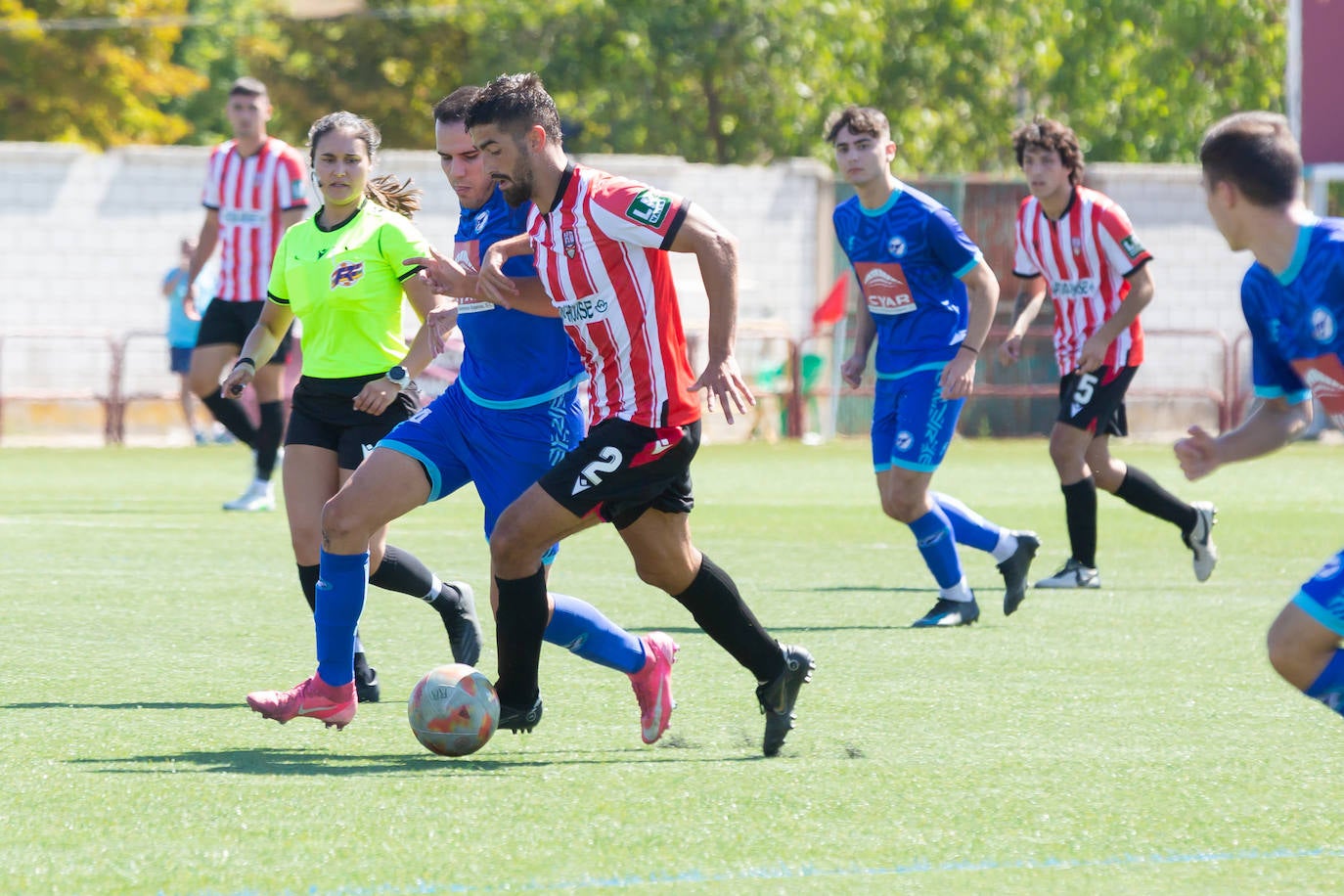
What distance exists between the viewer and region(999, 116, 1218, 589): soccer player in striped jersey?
9.73 m

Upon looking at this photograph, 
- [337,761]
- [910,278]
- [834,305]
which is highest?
[910,278]

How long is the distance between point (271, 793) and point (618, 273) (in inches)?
63.5

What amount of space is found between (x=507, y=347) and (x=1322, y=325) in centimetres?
249

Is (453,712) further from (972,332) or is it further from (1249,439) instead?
(972,332)

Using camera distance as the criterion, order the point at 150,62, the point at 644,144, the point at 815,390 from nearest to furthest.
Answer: the point at 815,390 → the point at 644,144 → the point at 150,62

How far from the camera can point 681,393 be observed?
17.8 feet

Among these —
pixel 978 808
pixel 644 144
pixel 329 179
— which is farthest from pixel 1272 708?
pixel 644 144

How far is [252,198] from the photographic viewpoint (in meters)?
12.8

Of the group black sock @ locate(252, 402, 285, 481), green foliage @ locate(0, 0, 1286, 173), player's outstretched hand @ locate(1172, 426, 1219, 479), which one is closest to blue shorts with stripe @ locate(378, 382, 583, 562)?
player's outstretched hand @ locate(1172, 426, 1219, 479)

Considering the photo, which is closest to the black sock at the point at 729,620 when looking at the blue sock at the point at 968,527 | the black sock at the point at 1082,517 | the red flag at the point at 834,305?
the blue sock at the point at 968,527

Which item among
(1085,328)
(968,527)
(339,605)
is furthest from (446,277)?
(1085,328)

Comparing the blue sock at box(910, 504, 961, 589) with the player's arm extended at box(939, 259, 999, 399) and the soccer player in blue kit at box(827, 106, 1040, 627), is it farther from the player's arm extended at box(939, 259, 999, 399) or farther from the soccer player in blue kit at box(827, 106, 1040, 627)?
the player's arm extended at box(939, 259, 999, 399)

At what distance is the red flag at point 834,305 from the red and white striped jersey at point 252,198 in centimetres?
1079

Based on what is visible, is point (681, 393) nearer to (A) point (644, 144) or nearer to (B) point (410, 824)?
(B) point (410, 824)
